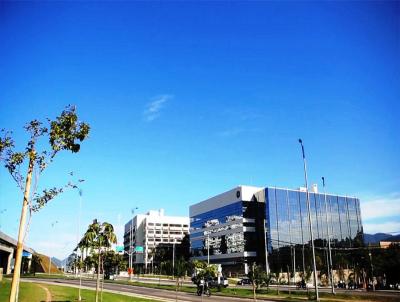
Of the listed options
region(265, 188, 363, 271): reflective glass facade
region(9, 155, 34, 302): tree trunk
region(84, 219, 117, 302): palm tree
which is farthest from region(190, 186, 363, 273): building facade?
region(9, 155, 34, 302): tree trunk

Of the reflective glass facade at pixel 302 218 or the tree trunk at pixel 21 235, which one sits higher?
the reflective glass facade at pixel 302 218

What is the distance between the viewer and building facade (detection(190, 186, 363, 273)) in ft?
438

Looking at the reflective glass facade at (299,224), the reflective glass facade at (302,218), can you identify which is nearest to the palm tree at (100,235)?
the reflective glass facade at (299,224)

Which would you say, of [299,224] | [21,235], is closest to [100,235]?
[21,235]

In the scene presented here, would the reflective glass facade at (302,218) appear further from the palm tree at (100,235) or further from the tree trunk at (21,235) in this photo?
the tree trunk at (21,235)

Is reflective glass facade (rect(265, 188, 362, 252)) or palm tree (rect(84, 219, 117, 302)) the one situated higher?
reflective glass facade (rect(265, 188, 362, 252))

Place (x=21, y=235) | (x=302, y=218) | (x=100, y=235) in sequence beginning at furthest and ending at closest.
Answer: (x=302, y=218), (x=100, y=235), (x=21, y=235)

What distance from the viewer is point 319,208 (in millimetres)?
152000

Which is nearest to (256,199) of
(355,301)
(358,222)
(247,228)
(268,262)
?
(247,228)

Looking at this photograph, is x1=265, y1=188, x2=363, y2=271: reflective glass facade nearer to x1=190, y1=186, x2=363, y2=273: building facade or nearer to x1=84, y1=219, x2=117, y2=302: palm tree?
x1=190, y1=186, x2=363, y2=273: building facade

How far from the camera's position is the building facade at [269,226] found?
438ft

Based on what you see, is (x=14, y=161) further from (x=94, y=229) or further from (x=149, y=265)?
(x=149, y=265)

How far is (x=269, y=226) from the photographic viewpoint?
444 feet

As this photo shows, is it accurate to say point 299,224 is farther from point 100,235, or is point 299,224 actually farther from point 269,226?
point 100,235
